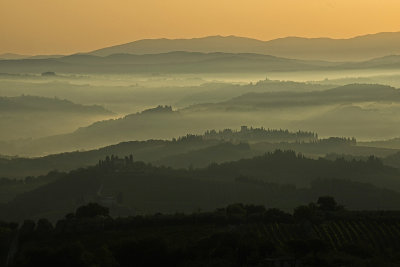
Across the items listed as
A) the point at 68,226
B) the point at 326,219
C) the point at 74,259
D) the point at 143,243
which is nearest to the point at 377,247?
the point at 326,219

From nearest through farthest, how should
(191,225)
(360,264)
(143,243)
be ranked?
(360,264) < (143,243) < (191,225)

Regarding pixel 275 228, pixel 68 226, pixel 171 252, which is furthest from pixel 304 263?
pixel 68 226

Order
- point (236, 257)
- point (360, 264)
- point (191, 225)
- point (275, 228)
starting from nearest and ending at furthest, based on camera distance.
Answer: point (360, 264)
point (236, 257)
point (275, 228)
point (191, 225)

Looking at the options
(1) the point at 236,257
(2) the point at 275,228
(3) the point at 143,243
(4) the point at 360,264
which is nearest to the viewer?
(4) the point at 360,264

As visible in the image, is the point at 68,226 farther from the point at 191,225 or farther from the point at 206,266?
the point at 206,266

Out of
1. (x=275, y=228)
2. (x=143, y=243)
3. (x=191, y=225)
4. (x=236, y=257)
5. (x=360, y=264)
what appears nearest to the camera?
(x=360, y=264)

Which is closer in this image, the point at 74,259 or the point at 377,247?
the point at 74,259

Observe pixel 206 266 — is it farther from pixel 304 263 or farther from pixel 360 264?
pixel 360 264

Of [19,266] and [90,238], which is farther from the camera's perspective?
[90,238]
